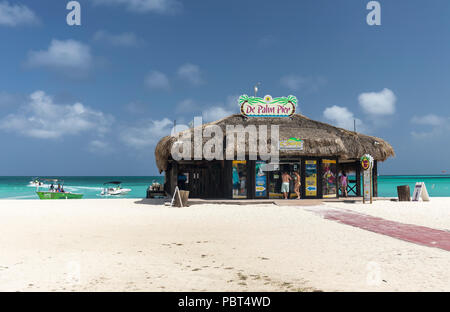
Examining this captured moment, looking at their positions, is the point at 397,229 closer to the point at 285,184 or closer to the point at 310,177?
the point at 285,184

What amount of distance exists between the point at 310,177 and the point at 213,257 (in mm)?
12022

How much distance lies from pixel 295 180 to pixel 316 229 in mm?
8120

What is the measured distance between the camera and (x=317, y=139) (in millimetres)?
17203

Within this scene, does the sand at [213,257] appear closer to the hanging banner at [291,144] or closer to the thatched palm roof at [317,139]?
the hanging banner at [291,144]

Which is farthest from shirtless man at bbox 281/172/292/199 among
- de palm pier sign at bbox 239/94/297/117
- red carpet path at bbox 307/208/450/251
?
red carpet path at bbox 307/208/450/251

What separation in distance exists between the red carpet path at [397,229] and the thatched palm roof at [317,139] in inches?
196

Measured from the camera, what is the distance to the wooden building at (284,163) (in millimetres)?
17047

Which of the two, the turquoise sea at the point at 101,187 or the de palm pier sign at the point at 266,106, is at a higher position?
the de palm pier sign at the point at 266,106

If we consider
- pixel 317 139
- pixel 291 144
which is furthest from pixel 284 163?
pixel 317 139

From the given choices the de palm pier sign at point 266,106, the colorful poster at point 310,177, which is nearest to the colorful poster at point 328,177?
the colorful poster at point 310,177

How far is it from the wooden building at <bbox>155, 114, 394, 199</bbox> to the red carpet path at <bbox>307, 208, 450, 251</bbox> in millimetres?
4747
